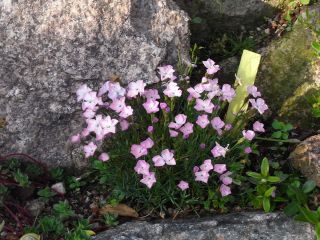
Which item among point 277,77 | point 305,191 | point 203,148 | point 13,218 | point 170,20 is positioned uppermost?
point 170,20

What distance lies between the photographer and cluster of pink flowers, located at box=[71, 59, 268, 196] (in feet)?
9.53

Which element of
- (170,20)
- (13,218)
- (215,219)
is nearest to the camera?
(215,219)

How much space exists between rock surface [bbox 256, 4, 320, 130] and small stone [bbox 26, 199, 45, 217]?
172cm

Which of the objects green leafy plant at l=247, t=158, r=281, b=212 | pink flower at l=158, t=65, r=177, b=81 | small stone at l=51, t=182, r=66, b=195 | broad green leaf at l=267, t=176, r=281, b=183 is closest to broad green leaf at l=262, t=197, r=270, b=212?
green leafy plant at l=247, t=158, r=281, b=212

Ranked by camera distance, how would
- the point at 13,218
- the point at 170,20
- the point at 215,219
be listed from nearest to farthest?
the point at 215,219 → the point at 13,218 → the point at 170,20

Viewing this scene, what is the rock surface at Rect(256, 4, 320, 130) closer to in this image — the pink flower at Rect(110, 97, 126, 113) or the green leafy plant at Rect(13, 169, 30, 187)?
the pink flower at Rect(110, 97, 126, 113)

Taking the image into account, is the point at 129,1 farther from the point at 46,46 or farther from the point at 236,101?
the point at 236,101

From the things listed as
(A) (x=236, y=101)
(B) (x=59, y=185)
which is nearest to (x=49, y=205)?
(B) (x=59, y=185)

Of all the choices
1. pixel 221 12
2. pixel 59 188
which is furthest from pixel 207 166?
pixel 221 12

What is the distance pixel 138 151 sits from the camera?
9.51 feet

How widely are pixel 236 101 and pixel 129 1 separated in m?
0.98

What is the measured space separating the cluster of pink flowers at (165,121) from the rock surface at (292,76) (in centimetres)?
56

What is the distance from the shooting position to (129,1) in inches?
138

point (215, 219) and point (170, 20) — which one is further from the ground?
point (170, 20)
